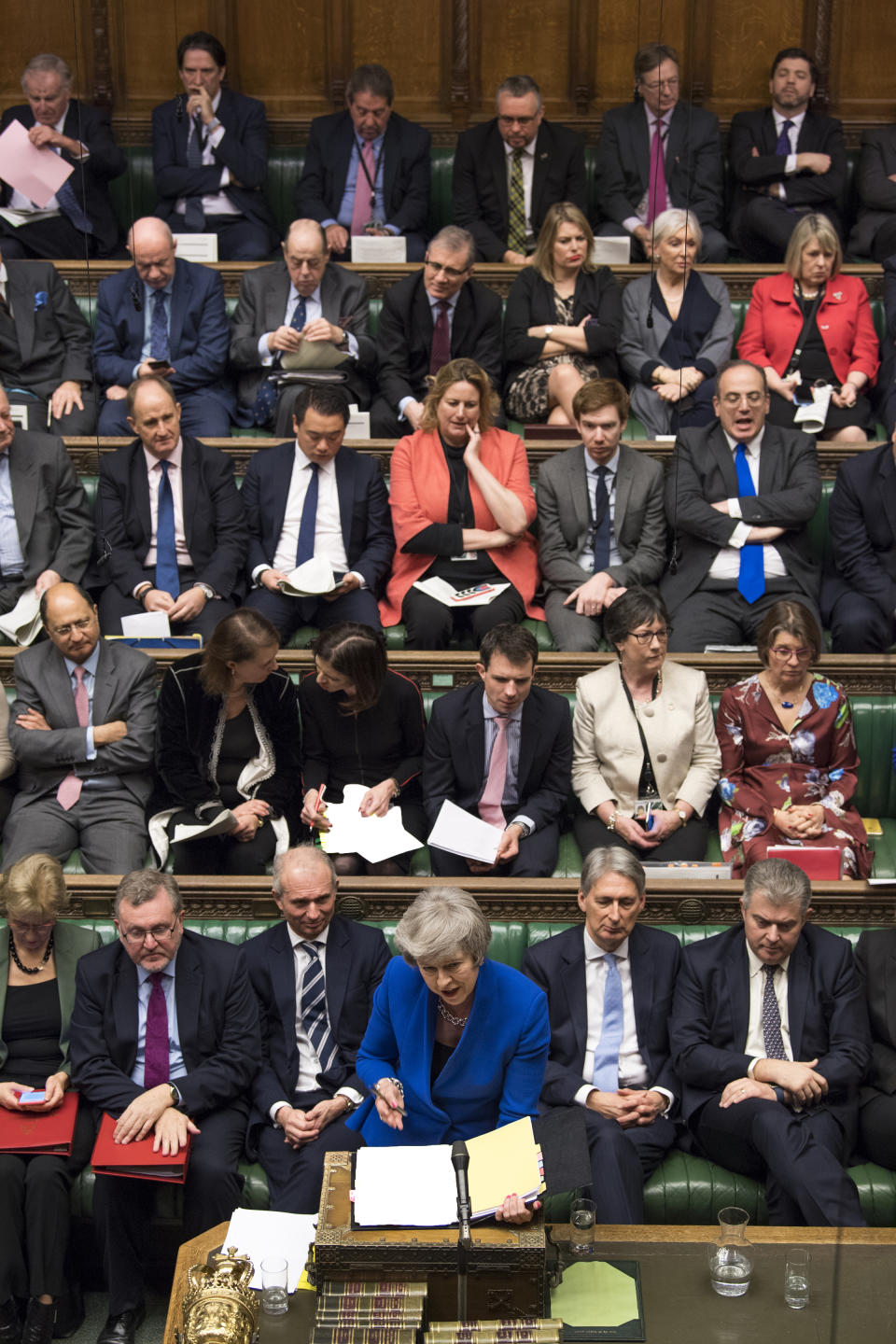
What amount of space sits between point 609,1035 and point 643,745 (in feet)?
2.90

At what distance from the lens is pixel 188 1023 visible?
12.2ft

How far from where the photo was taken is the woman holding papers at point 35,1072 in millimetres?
3506

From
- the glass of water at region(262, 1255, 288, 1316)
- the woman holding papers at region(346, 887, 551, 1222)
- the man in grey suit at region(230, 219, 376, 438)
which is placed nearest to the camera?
the glass of water at region(262, 1255, 288, 1316)

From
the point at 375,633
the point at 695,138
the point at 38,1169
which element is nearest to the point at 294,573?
the point at 375,633

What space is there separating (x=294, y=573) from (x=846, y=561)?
1.68 meters

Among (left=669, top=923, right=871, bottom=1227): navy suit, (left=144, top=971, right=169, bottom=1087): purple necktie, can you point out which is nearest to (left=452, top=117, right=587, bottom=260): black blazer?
(left=669, top=923, right=871, bottom=1227): navy suit

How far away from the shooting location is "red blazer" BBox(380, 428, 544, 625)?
5.10m

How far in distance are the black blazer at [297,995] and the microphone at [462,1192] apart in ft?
3.09

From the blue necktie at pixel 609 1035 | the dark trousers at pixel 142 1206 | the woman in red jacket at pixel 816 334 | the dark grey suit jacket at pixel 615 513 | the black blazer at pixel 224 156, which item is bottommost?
the dark trousers at pixel 142 1206

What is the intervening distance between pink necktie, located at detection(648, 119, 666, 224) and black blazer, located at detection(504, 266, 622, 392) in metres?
0.80

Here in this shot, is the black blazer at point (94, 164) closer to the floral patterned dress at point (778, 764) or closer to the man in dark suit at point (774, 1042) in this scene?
the floral patterned dress at point (778, 764)

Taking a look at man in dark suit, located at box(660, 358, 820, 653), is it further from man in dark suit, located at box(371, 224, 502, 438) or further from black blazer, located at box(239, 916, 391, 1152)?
black blazer, located at box(239, 916, 391, 1152)

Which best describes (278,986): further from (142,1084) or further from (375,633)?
(375,633)

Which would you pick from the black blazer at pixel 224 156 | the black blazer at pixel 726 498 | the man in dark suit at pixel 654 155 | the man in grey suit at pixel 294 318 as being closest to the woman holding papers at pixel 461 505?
the black blazer at pixel 726 498
